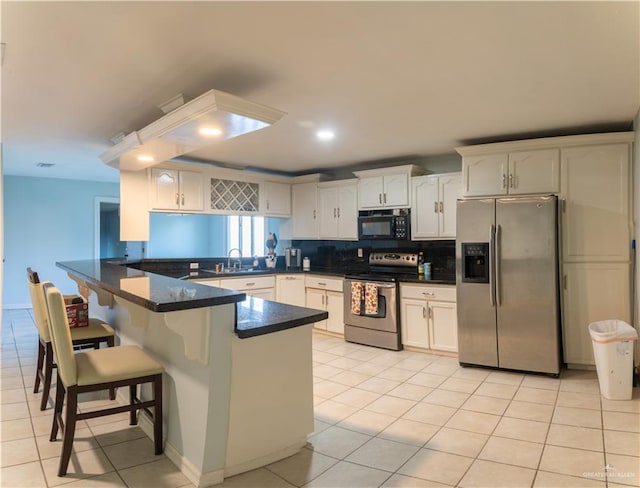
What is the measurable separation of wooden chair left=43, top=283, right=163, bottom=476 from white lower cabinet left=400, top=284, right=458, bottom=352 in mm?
2926

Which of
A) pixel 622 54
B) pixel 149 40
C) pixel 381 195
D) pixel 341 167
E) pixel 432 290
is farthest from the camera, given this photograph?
pixel 341 167

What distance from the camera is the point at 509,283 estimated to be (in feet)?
12.3

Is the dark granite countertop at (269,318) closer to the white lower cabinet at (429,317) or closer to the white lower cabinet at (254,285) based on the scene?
the white lower cabinet at (429,317)

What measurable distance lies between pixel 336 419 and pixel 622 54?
2.84 metres

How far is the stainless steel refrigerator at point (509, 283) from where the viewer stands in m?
3.62

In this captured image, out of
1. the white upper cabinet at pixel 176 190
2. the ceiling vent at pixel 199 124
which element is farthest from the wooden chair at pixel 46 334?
the white upper cabinet at pixel 176 190

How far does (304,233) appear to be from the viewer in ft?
19.5

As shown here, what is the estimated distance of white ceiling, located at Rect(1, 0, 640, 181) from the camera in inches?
71.2

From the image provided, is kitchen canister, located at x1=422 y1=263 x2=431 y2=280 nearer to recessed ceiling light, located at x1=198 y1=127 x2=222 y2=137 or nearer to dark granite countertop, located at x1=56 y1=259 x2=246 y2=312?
recessed ceiling light, located at x1=198 y1=127 x2=222 y2=137

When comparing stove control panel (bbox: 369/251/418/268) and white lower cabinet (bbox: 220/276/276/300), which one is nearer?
stove control panel (bbox: 369/251/418/268)

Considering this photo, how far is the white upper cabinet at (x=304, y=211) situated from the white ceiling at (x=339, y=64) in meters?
2.02

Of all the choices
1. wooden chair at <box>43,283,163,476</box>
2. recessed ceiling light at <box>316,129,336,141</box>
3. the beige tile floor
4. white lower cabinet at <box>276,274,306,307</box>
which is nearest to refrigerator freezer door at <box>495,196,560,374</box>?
the beige tile floor

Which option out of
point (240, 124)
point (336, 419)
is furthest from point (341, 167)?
point (336, 419)

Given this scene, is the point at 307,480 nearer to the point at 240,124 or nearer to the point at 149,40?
the point at 240,124
